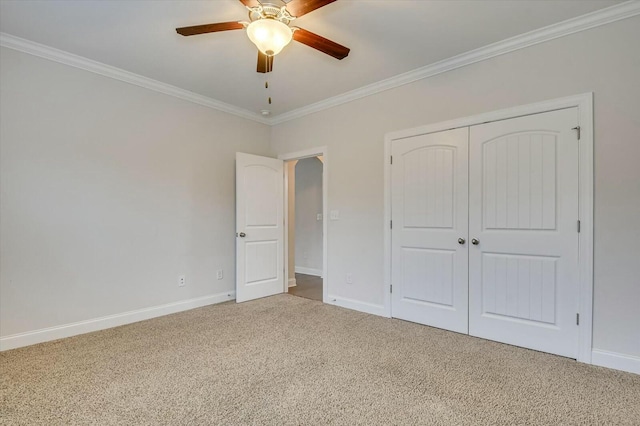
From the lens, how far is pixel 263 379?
2117 millimetres

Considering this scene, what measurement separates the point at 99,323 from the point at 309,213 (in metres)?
4.00

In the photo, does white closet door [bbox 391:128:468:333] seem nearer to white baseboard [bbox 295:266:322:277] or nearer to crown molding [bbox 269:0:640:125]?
crown molding [bbox 269:0:640:125]

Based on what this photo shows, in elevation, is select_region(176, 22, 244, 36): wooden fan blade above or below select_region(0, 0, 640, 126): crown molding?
below

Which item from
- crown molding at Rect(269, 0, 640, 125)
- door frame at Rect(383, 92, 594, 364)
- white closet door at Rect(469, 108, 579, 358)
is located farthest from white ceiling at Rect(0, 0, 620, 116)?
white closet door at Rect(469, 108, 579, 358)

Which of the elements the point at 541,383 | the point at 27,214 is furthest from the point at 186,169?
the point at 541,383

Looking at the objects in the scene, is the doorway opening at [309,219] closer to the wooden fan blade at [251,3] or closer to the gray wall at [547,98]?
the gray wall at [547,98]

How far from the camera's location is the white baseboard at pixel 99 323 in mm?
2659

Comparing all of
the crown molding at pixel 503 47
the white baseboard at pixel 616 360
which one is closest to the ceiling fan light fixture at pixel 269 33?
the crown molding at pixel 503 47

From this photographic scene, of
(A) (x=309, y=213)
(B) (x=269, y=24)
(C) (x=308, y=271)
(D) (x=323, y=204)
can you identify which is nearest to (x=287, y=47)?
(B) (x=269, y=24)

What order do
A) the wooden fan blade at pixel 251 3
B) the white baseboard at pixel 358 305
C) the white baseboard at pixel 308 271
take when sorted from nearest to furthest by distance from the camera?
the wooden fan blade at pixel 251 3 → the white baseboard at pixel 358 305 → the white baseboard at pixel 308 271

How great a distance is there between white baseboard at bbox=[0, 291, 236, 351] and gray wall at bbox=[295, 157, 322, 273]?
8.12ft

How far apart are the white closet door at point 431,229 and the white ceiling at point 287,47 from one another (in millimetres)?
845

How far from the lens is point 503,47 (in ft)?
8.85

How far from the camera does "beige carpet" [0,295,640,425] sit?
1738 millimetres
